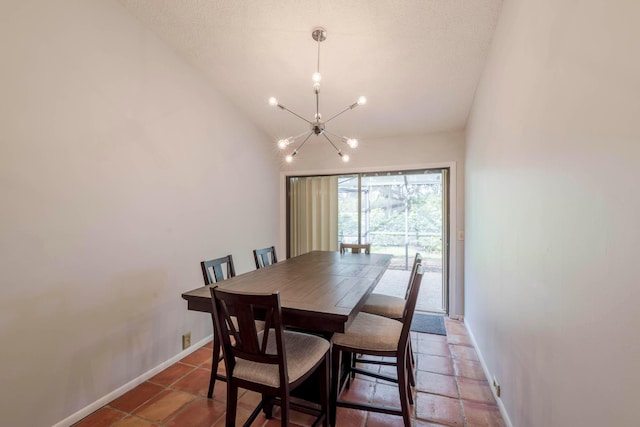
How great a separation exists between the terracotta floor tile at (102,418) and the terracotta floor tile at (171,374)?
1.21 ft

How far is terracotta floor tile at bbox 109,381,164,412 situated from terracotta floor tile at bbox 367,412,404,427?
63.5 inches

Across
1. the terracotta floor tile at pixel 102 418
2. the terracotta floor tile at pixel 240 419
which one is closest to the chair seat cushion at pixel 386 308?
the terracotta floor tile at pixel 240 419

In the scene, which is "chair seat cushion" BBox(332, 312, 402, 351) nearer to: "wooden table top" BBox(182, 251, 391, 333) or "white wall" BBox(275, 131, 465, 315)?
"wooden table top" BBox(182, 251, 391, 333)

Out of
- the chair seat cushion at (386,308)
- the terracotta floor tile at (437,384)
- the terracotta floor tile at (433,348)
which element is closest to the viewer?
the terracotta floor tile at (437,384)

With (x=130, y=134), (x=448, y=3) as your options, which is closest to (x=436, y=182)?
(x=448, y=3)

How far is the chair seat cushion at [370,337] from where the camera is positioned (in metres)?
1.70

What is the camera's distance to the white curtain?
14.4ft

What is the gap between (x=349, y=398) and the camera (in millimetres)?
2068

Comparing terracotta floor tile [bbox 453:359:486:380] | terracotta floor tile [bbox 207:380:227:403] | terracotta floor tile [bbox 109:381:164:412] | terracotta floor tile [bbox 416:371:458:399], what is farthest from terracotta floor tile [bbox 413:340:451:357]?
terracotta floor tile [bbox 109:381:164:412]

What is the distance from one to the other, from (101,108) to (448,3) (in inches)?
102

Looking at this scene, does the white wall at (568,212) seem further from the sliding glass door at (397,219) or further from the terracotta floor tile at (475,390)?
the sliding glass door at (397,219)

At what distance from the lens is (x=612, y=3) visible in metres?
0.82

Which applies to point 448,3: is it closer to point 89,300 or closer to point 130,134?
point 130,134

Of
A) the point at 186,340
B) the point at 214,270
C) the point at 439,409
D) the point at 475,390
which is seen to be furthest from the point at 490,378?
the point at 186,340
